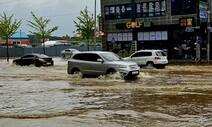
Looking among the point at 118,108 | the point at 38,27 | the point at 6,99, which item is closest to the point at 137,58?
the point at 6,99

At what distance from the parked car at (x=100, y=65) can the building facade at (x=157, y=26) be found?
18.8 metres

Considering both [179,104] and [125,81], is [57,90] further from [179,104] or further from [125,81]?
[179,104]

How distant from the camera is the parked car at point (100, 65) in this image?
2145 centimetres

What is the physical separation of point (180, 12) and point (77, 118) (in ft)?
113

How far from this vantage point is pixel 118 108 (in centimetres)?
1236

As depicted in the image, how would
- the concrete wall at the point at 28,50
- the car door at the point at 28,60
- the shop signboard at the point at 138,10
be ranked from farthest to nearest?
the concrete wall at the point at 28,50, the shop signboard at the point at 138,10, the car door at the point at 28,60

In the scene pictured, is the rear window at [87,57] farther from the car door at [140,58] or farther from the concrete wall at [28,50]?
the concrete wall at [28,50]

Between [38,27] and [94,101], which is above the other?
[38,27]

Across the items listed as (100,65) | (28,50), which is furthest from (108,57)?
(28,50)

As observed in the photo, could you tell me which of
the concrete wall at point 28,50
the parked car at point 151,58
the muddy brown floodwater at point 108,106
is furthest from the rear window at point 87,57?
the concrete wall at point 28,50

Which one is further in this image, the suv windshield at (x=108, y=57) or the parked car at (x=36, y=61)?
the parked car at (x=36, y=61)

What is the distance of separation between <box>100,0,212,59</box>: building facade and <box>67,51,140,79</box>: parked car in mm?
18782

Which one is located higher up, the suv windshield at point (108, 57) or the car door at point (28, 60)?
the suv windshield at point (108, 57)

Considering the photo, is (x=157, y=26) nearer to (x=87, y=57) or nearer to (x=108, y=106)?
(x=87, y=57)
